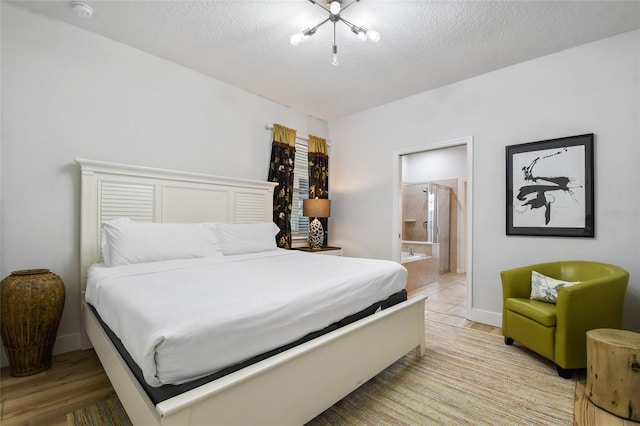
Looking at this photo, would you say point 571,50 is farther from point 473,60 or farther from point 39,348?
point 39,348

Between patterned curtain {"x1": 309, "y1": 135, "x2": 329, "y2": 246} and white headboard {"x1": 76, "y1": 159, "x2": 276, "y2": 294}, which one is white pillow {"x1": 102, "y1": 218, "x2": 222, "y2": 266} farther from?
patterned curtain {"x1": 309, "y1": 135, "x2": 329, "y2": 246}

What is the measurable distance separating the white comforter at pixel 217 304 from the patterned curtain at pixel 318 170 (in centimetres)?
231

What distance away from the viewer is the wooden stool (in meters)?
1.70

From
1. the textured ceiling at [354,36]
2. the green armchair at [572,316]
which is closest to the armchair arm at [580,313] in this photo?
the green armchair at [572,316]

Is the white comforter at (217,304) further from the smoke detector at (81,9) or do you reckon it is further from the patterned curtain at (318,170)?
the patterned curtain at (318,170)

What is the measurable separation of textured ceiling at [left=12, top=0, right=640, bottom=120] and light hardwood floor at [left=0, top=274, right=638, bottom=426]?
9.00ft

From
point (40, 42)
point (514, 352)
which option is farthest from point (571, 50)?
point (40, 42)

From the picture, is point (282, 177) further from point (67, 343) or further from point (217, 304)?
point (217, 304)

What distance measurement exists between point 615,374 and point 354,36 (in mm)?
3001

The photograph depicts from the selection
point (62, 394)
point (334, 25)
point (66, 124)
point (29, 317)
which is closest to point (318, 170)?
point (334, 25)

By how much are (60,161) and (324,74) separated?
8.58 feet

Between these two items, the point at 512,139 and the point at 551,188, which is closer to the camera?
the point at 551,188

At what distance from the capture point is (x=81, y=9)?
90.7 inches

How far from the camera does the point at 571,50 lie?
281cm
